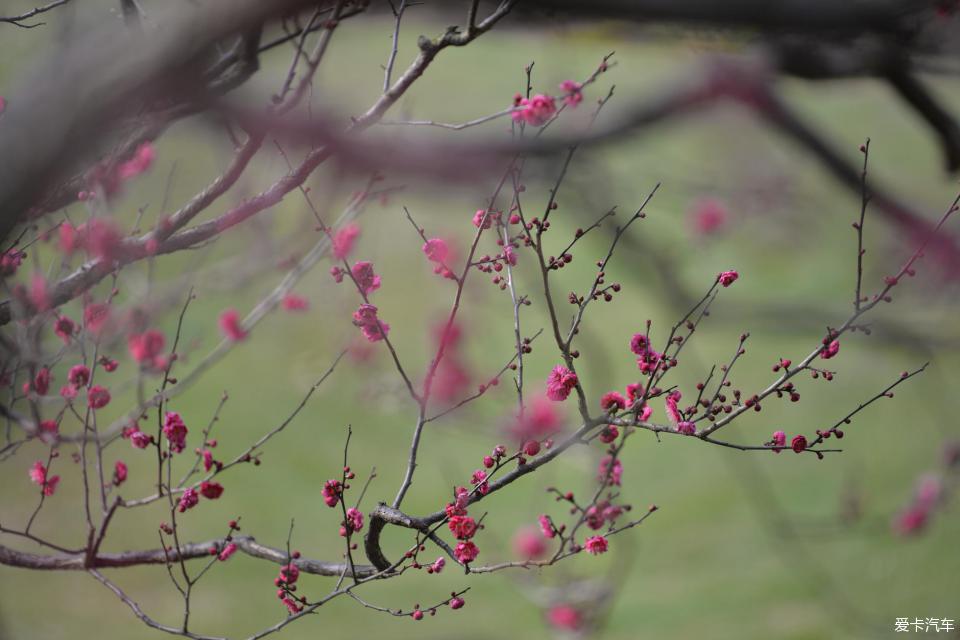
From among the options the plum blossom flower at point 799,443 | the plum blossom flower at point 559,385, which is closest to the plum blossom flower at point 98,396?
the plum blossom flower at point 559,385

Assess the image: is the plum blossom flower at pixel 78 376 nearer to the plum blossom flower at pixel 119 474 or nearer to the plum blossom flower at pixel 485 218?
the plum blossom flower at pixel 119 474

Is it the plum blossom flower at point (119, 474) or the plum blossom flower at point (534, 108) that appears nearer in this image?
the plum blossom flower at point (534, 108)

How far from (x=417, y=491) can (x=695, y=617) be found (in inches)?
56.6

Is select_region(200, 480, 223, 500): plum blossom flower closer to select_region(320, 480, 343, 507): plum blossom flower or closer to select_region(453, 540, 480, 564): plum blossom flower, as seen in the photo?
select_region(320, 480, 343, 507): plum blossom flower

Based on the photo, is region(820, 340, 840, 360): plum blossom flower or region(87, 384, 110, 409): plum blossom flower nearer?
region(820, 340, 840, 360): plum blossom flower

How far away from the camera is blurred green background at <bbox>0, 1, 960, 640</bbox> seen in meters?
3.42

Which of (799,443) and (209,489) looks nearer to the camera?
(799,443)

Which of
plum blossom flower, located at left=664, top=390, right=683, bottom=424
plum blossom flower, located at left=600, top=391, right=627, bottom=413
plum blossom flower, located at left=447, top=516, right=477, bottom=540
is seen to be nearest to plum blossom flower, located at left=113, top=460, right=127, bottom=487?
plum blossom flower, located at left=447, top=516, right=477, bottom=540

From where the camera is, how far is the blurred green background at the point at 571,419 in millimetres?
3422

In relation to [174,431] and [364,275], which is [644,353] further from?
[174,431]

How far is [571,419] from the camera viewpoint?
3701 mm

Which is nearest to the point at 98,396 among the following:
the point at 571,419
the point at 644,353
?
the point at 644,353

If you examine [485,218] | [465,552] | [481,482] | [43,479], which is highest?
[485,218]

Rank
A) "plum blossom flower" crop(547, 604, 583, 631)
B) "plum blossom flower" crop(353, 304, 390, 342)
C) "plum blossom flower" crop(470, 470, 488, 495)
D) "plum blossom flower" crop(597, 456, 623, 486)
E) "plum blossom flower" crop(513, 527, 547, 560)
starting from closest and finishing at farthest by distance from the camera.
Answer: "plum blossom flower" crop(470, 470, 488, 495)
"plum blossom flower" crop(353, 304, 390, 342)
"plum blossom flower" crop(597, 456, 623, 486)
"plum blossom flower" crop(547, 604, 583, 631)
"plum blossom flower" crop(513, 527, 547, 560)
